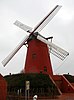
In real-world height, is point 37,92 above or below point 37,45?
below

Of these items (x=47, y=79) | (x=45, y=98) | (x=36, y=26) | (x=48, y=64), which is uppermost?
(x=36, y=26)

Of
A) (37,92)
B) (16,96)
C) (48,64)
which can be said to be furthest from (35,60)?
(16,96)

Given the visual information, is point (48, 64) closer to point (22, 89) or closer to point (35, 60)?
point (35, 60)

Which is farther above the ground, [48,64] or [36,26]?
[36,26]

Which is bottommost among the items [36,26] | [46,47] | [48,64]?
[48,64]

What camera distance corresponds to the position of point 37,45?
152ft

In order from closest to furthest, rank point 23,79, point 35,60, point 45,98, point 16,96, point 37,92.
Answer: point 16,96, point 45,98, point 37,92, point 23,79, point 35,60

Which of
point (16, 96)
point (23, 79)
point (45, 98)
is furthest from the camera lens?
point (23, 79)

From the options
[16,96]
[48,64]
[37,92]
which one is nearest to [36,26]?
[48,64]

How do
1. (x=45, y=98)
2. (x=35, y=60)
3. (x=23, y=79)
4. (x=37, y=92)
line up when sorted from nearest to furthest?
(x=45, y=98), (x=37, y=92), (x=23, y=79), (x=35, y=60)

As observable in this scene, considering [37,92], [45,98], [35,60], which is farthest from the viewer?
[35,60]

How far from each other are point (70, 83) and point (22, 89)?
10967 millimetres

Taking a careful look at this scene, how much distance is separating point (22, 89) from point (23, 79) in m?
2.57

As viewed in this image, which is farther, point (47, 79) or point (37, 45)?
point (37, 45)
